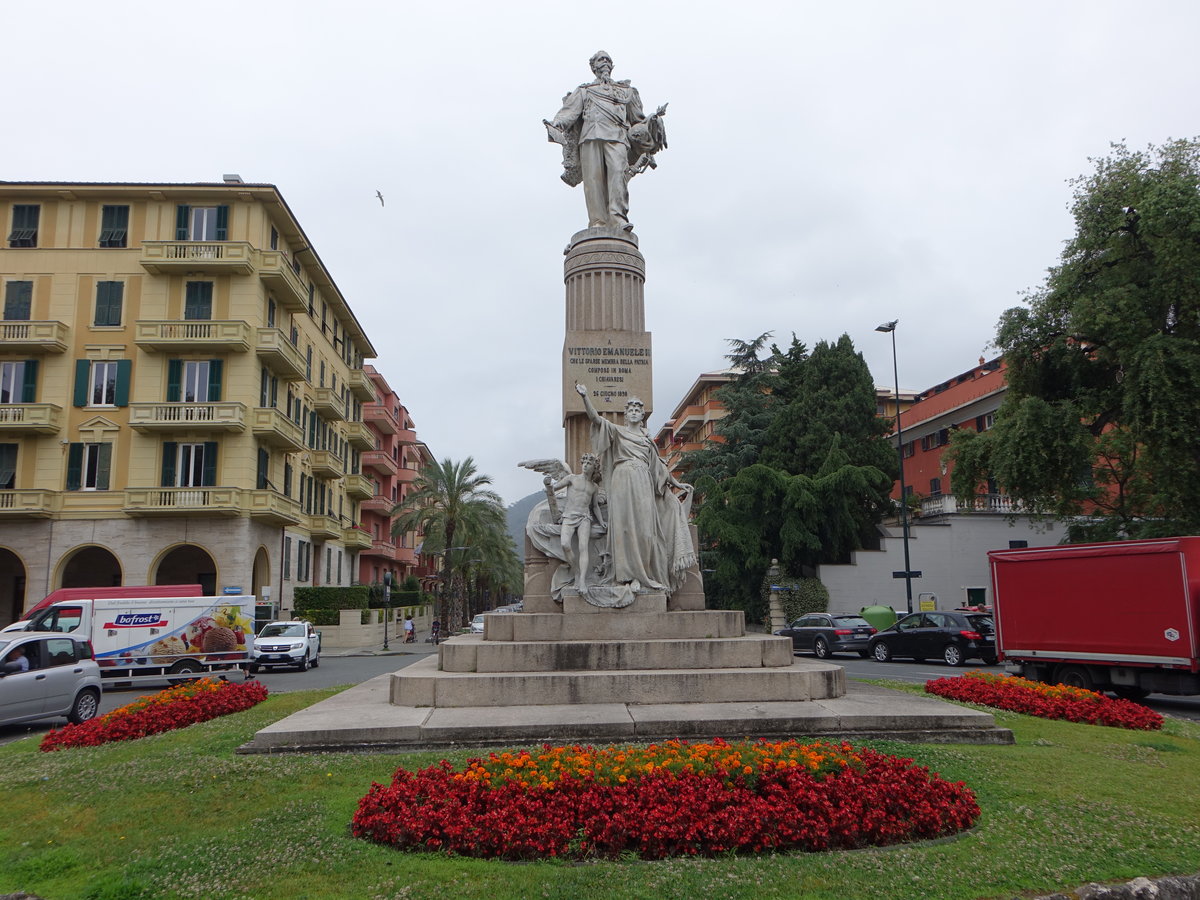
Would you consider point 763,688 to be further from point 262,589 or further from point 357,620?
point 357,620

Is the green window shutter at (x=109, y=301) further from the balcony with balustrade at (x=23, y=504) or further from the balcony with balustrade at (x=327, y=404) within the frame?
the balcony with balustrade at (x=327, y=404)

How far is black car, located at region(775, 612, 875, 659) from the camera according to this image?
25578 mm

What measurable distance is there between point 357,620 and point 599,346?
3057 cm

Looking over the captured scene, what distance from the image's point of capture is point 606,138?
42.9 feet

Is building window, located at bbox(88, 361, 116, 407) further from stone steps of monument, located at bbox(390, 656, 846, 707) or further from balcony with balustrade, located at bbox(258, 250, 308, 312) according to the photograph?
stone steps of monument, located at bbox(390, 656, 846, 707)

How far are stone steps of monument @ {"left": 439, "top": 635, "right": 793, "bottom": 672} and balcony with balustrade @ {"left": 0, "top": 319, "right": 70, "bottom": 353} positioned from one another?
1143 inches

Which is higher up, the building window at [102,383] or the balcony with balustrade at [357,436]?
the balcony with balustrade at [357,436]

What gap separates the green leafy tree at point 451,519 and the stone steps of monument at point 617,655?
34.5 meters

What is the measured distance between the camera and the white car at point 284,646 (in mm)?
24656

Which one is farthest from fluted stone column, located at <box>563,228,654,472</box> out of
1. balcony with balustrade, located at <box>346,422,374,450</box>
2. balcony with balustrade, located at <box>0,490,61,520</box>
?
balcony with balustrade, located at <box>346,422,374,450</box>

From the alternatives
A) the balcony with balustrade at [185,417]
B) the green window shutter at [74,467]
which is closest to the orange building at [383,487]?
the balcony with balustrade at [185,417]

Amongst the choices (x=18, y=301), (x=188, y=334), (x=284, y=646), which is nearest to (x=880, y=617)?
(x=284, y=646)

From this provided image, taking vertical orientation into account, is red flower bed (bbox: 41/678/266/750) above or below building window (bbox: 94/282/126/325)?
below

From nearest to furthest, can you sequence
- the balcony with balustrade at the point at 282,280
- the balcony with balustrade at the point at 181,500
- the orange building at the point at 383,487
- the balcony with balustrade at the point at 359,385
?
the balcony with balustrade at the point at 181,500 < the balcony with balustrade at the point at 282,280 < the balcony with balustrade at the point at 359,385 < the orange building at the point at 383,487
